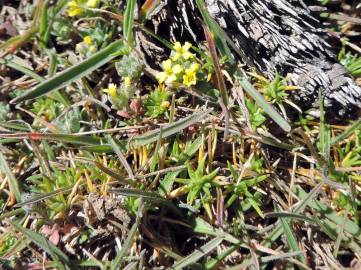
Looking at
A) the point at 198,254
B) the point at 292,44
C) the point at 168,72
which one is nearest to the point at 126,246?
the point at 198,254

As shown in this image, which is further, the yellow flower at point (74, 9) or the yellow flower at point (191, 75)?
the yellow flower at point (74, 9)

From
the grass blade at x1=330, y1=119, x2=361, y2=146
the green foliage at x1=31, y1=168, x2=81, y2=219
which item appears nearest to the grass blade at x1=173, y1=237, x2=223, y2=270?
the green foliage at x1=31, y1=168, x2=81, y2=219

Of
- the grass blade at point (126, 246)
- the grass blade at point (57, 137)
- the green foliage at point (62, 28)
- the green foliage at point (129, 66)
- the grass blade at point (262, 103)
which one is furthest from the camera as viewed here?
the green foliage at point (62, 28)

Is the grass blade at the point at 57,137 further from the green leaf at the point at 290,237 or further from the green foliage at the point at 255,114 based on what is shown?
the green leaf at the point at 290,237

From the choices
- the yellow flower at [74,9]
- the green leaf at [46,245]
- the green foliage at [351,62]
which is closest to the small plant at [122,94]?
the yellow flower at [74,9]

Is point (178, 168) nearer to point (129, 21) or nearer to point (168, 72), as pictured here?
point (168, 72)

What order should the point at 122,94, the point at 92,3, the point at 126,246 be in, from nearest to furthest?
the point at 126,246 → the point at 122,94 → the point at 92,3

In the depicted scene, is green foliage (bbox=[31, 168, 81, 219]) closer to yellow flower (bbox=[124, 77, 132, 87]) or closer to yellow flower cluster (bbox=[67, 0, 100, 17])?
yellow flower (bbox=[124, 77, 132, 87])
